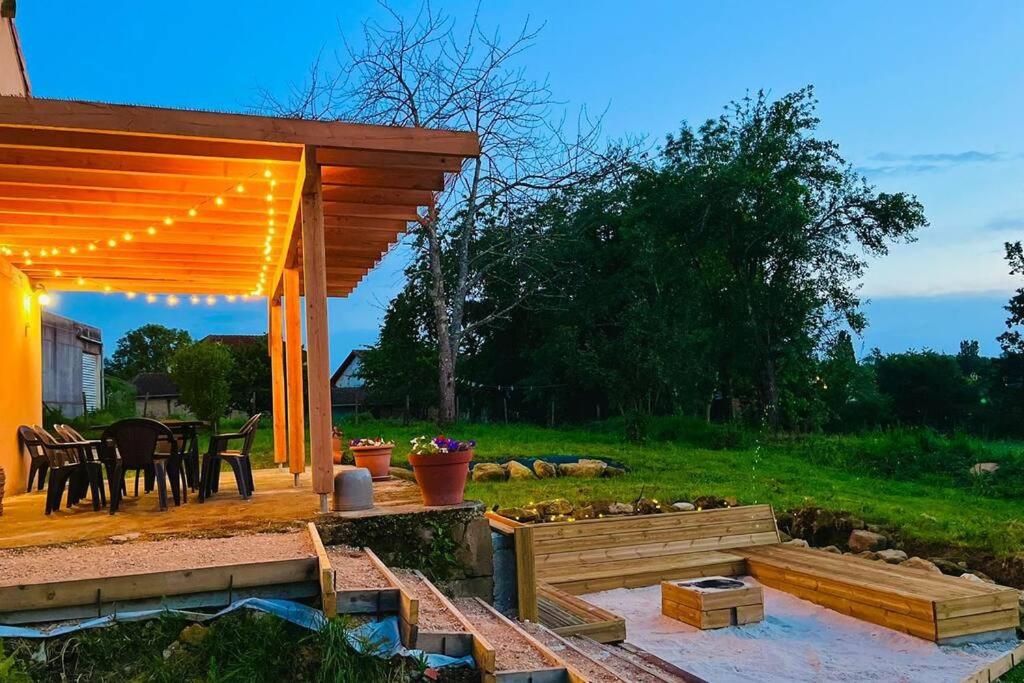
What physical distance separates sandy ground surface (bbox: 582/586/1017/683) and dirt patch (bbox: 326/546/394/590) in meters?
2.06

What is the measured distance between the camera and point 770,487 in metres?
10.3

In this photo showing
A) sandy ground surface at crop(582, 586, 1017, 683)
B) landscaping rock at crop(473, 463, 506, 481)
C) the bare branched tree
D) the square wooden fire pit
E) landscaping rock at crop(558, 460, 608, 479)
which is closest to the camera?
sandy ground surface at crop(582, 586, 1017, 683)

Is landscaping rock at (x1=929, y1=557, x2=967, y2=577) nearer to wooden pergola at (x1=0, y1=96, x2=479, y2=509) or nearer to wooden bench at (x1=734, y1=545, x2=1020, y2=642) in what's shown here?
wooden bench at (x1=734, y1=545, x2=1020, y2=642)

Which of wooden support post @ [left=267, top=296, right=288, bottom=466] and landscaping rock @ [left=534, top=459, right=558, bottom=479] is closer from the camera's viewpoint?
wooden support post @ [left=267, top=296, right=288, bottom=466]

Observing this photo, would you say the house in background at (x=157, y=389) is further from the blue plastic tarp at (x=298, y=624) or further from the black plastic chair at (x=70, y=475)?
the blue plastic tarp at (x=298, y=624)

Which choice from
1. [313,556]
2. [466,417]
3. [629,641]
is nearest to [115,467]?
[313,556]

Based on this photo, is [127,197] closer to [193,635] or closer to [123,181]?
[123,181]

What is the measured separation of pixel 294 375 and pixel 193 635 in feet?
15.3

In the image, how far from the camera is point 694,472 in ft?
37.7

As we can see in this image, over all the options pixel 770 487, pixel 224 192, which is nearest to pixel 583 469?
pixel 770 487

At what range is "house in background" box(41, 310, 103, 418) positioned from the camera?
486 inches

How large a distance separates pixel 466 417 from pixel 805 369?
962cm

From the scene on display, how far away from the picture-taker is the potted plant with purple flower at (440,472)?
5039 millimetres

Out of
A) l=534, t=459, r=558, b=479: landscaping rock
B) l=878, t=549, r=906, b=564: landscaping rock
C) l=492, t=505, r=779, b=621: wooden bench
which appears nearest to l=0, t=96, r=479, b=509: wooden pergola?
l=492, t=505, r=779, b=621: wooden bench
